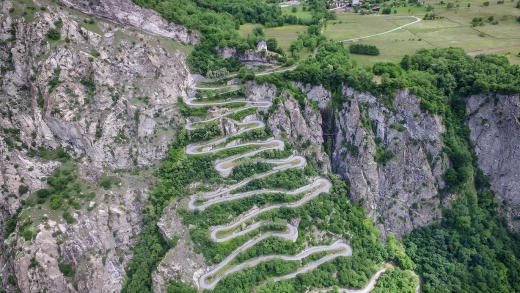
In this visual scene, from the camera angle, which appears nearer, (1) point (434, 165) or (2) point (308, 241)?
(2) point (308, 241)

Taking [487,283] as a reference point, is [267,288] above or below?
above

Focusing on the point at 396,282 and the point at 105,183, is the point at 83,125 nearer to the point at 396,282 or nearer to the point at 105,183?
the point at 105,183

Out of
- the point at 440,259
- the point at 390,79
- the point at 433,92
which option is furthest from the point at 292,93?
the point at 440,259

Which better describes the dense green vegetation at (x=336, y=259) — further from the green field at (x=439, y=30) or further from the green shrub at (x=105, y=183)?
the green field at (x=439, y=30)

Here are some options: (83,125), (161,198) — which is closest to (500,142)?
(161,198)

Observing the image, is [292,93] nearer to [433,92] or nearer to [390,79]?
[390,79]
